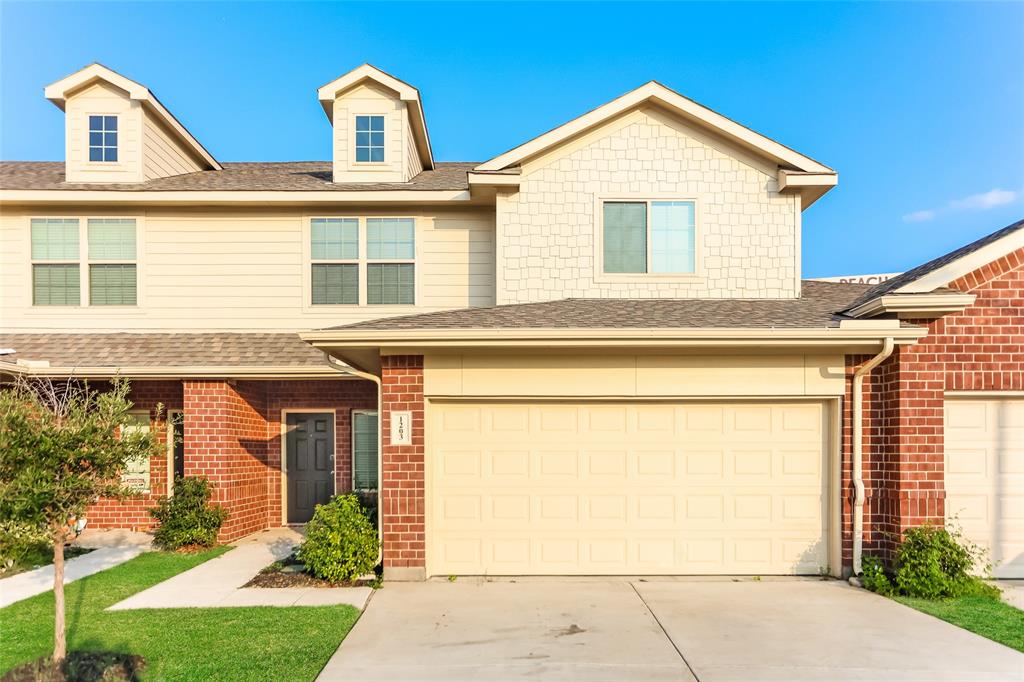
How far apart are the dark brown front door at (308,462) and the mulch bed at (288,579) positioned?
3.40 meters

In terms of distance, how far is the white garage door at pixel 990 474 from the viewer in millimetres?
8305

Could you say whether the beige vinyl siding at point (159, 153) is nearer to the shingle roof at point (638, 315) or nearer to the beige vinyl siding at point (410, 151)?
the beige vinyl siding at point (410, 151)

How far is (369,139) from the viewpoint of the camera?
12.5 metres

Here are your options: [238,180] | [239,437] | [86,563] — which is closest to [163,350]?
[239,437]

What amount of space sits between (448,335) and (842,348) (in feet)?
16.7

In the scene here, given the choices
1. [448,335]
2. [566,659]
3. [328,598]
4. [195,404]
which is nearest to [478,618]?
[566,659]

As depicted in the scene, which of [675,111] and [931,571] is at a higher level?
[675,111]

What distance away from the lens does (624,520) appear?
Answer: 8453 mm

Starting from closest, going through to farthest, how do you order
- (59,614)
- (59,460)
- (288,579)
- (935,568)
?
(59,460), (59,614), (935,568), (288,579)

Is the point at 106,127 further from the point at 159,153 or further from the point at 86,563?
the point at 86,563

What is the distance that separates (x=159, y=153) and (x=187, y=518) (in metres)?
7.40

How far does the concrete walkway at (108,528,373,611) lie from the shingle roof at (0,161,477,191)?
6.70 meters

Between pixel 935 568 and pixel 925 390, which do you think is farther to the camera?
pixel 925 390

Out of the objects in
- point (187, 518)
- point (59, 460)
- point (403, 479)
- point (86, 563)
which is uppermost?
point (59, 460)
